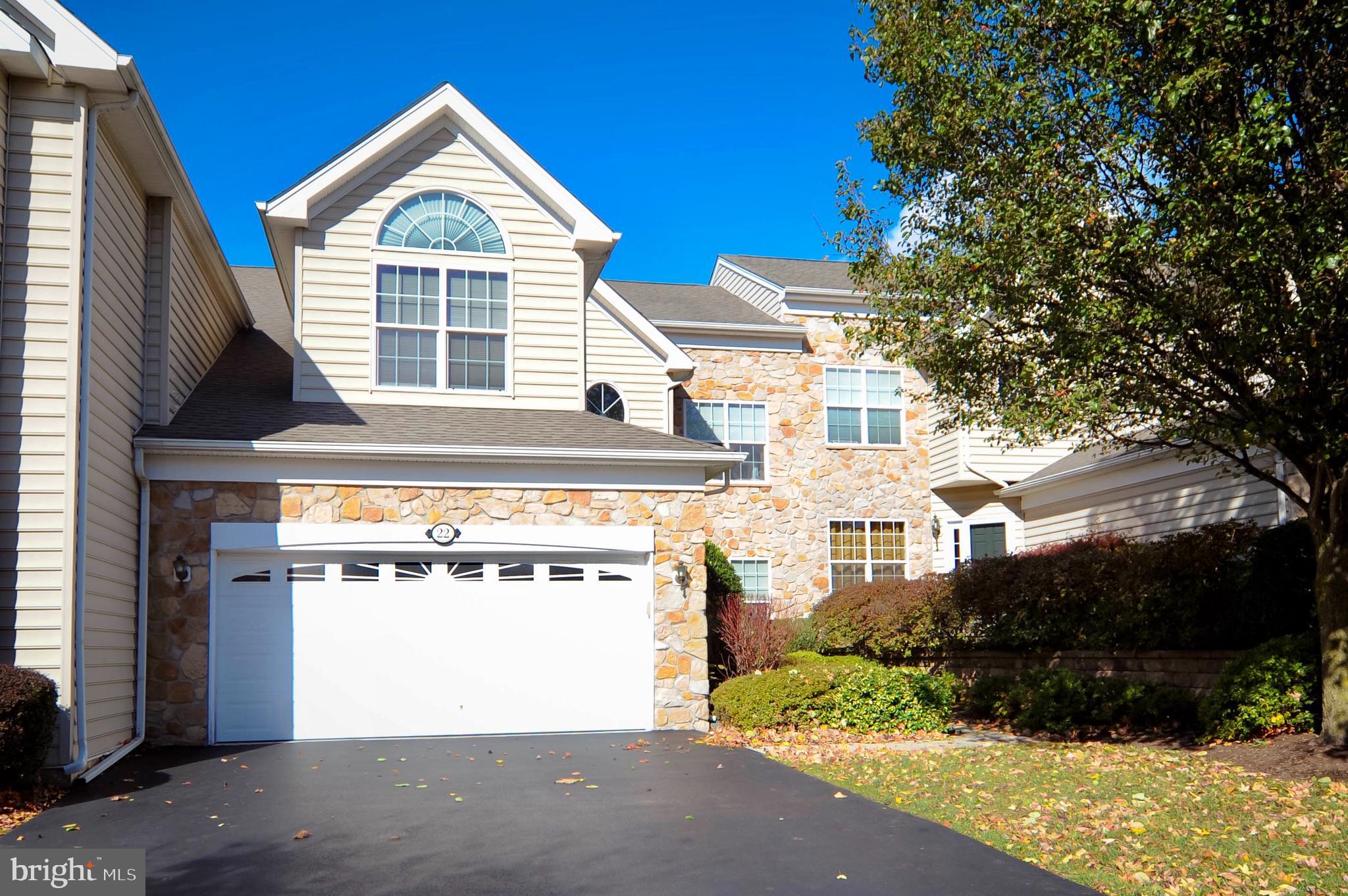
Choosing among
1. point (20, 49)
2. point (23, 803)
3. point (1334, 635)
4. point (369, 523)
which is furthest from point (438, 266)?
point (1334, 635)

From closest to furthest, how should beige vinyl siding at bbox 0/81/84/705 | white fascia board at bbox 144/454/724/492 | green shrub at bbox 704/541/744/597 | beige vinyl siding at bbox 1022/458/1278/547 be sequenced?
1. beige vinyl siding at bbox 0/81/84/705
2. white fascia board at bbox 144/454/724/492
3. beige vinyl siding at bbox 1022/458/1278/547
4. green shrub at bbox 704/541/744/597

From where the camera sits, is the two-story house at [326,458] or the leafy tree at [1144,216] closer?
the leafy tree at [1144,216]

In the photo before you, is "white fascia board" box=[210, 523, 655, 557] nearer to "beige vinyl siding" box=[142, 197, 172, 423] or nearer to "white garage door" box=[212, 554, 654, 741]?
"white garage door" box=[212, 554, 654, 741]

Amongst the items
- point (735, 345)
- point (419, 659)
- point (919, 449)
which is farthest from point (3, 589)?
point (919, 449)

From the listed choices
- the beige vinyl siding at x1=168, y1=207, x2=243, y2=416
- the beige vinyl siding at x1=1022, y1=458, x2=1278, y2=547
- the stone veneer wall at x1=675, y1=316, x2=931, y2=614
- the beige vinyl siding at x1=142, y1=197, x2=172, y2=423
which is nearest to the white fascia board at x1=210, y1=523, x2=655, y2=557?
the beige vinyl siding at x1=142, y1=197, x2=172, y2=423

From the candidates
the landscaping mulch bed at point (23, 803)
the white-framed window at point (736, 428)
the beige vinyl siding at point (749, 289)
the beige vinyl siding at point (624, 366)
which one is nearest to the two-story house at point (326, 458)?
the landscaping mulch bed at point (23, 803)

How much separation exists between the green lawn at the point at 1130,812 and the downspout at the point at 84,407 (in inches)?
261

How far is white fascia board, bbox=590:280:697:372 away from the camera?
18859 mm

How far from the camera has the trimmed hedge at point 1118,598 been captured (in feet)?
41.1

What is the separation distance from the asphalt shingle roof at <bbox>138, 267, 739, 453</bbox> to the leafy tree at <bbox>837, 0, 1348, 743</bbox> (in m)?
4.28

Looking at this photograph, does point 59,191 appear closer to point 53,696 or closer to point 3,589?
point 3,589

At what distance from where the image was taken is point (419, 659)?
12.8 metres

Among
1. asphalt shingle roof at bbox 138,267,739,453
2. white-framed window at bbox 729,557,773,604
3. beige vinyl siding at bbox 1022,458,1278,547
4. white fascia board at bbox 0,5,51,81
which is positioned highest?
white fascia board at bbox 0,5,51,81

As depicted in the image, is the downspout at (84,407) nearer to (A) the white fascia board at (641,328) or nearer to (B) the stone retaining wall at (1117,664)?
(A) the white fascia board at (641,328)
